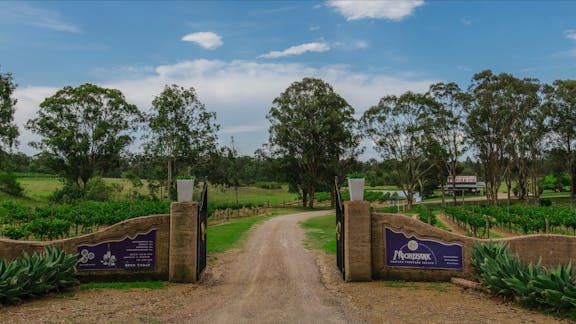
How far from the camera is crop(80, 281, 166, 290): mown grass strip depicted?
10406mm

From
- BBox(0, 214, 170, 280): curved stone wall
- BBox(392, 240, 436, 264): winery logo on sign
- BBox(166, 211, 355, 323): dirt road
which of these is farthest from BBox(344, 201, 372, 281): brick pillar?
BBox(0, 214, 170, 280): curved stone wall

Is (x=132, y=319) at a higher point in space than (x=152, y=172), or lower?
lower

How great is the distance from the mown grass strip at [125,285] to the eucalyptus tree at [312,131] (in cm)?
3929

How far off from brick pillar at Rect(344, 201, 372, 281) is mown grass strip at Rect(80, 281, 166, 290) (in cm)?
482

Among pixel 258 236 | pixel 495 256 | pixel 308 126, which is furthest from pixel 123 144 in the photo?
pixel 495 256

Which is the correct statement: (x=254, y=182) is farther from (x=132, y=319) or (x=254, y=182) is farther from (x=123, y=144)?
(x=132, y=319)

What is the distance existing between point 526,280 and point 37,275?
1011 cm

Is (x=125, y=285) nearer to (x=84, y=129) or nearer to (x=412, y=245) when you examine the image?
(x=412, y=245)

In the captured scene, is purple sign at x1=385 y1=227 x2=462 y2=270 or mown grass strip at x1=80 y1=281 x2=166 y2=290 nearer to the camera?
mown grass strip at x1=80 y1=281 x2=166 y2=290

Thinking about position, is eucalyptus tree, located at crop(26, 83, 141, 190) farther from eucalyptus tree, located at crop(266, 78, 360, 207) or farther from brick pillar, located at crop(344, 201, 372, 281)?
brick pillar, located at crop(344, 201, 372, 281)

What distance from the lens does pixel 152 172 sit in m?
44.3

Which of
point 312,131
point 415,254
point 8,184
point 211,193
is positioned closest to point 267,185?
point 211,193

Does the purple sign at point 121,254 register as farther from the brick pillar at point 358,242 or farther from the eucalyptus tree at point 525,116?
the eucalyptus tree at point 525,116

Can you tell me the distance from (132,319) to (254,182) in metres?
77.3
